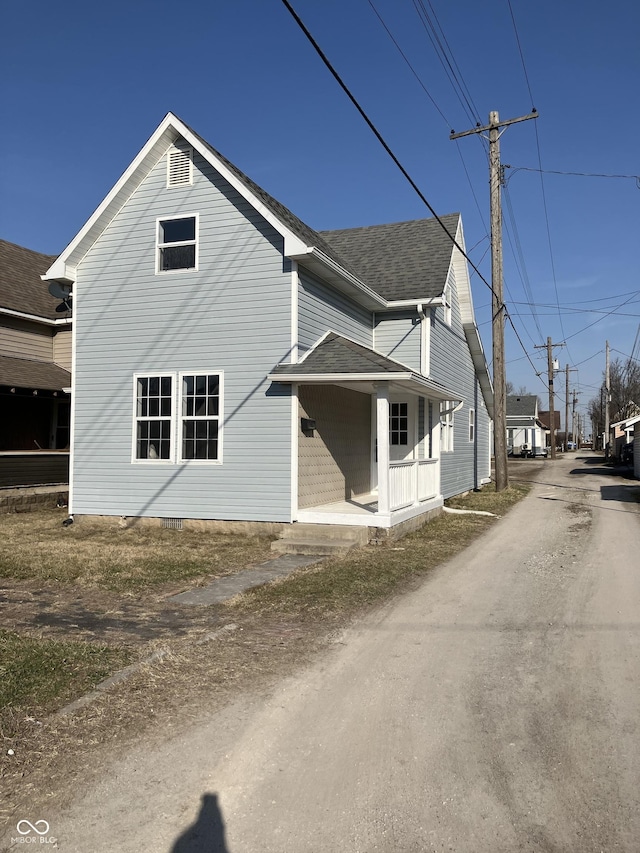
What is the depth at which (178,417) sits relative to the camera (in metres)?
12.9

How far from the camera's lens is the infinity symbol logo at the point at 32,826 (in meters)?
3.21

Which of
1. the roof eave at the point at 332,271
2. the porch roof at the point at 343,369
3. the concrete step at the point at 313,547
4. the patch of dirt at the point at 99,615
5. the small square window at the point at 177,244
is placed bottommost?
the patch of dirt at the point at 99,615

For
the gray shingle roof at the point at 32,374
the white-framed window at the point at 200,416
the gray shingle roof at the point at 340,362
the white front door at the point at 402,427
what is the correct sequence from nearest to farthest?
the gray shingle roof at the point at 340,362
the white-framed window at the point at 200,416
the white front door at the point at 402,427
the gray shingle roof at the point at 32,374

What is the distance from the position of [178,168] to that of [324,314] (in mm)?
3976

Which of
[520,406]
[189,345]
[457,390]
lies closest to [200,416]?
[189,345]

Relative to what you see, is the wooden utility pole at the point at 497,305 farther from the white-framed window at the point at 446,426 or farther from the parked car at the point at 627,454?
the parked car at the point at 627,454

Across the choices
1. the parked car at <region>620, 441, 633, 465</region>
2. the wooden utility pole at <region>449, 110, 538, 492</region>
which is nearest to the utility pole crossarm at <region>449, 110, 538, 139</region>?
the wooden utility pole at <region>449, 110, 538, 492</region>

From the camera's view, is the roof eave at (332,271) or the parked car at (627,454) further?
the parked car at (627,454)

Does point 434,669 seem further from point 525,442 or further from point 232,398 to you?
point 525,442

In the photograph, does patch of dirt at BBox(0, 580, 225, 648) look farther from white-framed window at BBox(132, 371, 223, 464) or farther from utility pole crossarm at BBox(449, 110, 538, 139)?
utility pole crossarm at BBox(449, 110, 538, 139)

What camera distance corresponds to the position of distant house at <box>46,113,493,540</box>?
12.1m

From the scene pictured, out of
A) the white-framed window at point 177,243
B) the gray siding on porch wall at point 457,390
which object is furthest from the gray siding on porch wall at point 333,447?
the white-framed window at point 177,243

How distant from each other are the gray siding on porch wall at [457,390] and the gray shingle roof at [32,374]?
9.83 m

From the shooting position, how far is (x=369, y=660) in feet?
18.6
